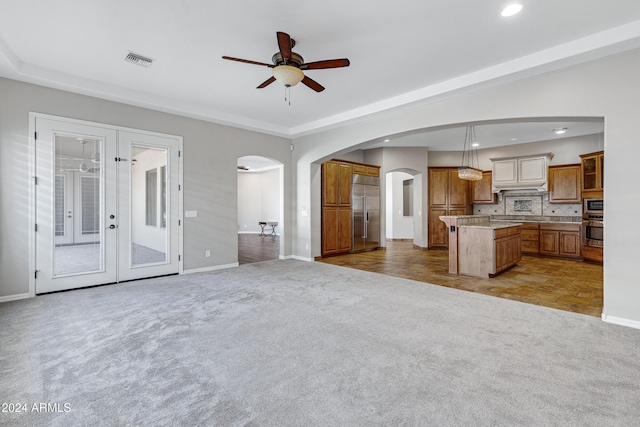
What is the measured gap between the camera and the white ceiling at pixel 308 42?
2736mm

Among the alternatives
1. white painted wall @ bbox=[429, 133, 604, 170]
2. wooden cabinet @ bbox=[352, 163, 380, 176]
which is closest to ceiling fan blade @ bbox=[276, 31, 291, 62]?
wooden cabinet @ bbox=[352, 163, 380, 176]

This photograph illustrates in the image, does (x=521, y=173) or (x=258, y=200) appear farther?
(x=258, y=200)

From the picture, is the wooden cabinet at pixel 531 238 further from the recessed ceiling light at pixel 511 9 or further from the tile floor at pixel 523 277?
the recessed ceiling light at pixel 511 9

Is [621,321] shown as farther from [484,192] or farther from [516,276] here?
[484,192]

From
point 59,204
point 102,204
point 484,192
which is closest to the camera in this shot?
point 59,204

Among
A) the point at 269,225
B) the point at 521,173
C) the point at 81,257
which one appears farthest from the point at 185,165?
the point at 521,173

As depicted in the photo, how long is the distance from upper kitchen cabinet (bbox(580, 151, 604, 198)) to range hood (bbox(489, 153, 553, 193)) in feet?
2.73

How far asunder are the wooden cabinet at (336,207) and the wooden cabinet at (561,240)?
5.01 meters

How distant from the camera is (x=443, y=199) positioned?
909 cm

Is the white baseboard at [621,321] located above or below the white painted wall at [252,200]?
below

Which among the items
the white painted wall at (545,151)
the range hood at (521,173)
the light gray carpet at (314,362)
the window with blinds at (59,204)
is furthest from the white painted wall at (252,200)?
the light gray carpet at (314,362)

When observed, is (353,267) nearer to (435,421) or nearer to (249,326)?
(249,326)

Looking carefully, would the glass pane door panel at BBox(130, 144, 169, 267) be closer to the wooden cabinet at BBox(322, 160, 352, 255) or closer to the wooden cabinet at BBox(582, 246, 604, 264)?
the wooden cabinet at BBox(322, 160, 352, 255)

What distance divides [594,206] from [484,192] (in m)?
2.70
